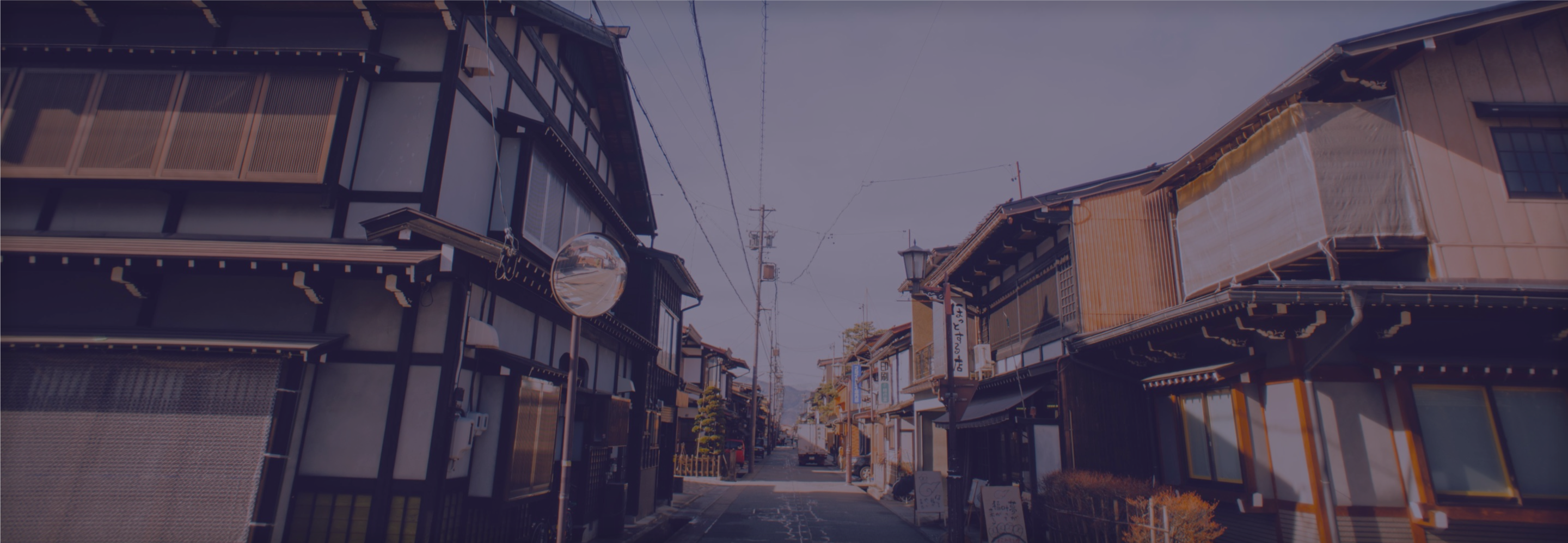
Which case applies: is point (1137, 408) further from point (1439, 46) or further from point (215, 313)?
point (215, 313)

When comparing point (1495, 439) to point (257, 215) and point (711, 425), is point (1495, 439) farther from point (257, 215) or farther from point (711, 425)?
point (711, 425)

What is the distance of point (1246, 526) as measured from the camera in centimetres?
970

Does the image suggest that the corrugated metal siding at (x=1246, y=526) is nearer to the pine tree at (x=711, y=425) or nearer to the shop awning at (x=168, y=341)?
the shop awning at (x=168, y=341)

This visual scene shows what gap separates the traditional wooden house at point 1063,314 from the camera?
1241 centimetres

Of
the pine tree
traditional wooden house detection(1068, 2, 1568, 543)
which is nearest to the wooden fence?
the pine tree

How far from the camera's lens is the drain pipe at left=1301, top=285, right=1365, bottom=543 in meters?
7.66

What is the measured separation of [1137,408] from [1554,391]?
539cm

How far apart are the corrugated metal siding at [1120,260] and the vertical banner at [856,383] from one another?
2241 centimetres

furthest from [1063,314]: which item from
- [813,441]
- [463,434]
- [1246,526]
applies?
[813,441]

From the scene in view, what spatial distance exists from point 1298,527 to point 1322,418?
1.54 meters

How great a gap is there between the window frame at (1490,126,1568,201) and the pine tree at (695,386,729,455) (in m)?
29.3

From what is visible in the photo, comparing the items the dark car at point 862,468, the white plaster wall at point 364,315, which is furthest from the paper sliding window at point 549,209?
the dark car at point 862,468

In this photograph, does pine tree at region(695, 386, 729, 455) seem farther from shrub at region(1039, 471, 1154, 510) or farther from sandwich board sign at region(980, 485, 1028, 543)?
shrub at region(1039, 471, 1154, 510)

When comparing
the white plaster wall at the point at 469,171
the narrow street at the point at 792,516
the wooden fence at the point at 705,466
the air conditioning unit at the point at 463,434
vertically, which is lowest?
the narrow street at the point at 792,516
